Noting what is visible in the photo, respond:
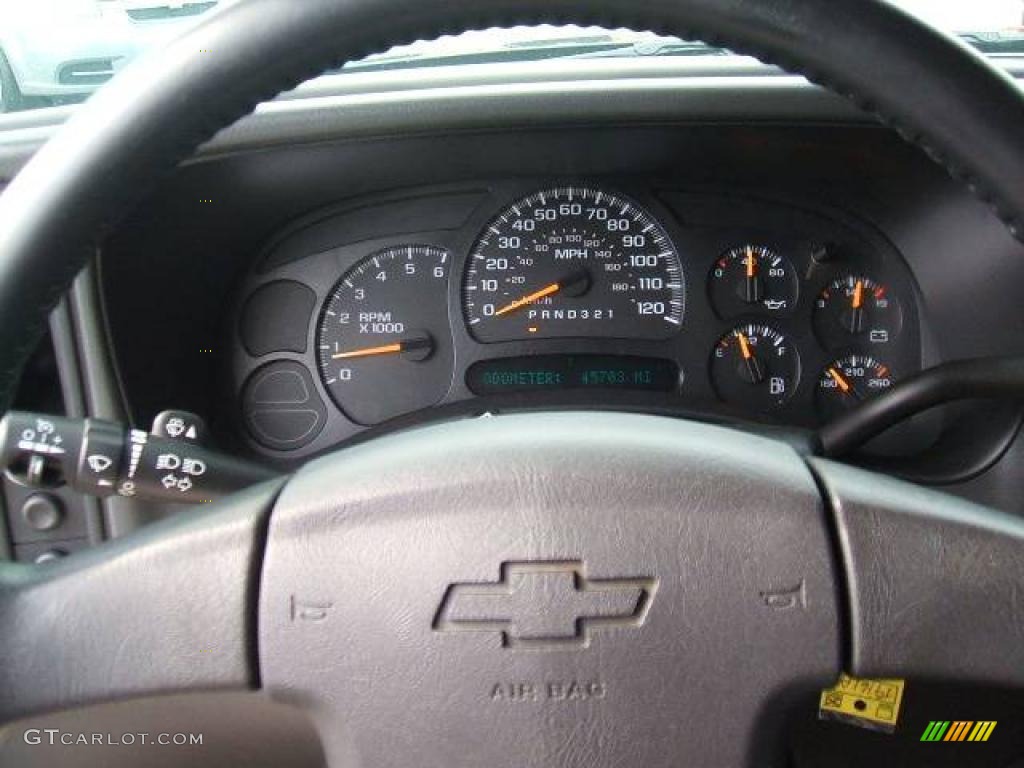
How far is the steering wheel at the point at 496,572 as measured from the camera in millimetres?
872

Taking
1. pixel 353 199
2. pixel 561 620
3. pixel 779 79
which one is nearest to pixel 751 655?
pixel 561 620

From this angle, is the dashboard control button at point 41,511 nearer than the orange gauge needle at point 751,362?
Yes

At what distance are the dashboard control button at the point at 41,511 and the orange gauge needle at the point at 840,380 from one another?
4.78 ft

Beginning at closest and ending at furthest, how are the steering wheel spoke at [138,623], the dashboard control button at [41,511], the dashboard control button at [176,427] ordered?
the steering wheel spoke at [138,623] < the dashboard control button at [176,427] < the dashboard control button at [41,511]

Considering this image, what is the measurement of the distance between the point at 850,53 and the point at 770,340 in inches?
59.6

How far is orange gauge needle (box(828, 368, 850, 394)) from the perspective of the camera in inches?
90.7

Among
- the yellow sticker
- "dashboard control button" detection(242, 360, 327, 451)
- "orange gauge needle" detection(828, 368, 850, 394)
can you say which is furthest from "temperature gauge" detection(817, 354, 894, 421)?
the yellow sticker

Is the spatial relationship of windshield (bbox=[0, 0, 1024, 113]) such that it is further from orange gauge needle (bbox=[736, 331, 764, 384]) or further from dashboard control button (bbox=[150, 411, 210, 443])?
dashboard control button (bbox=[150, 411, 210, 443])

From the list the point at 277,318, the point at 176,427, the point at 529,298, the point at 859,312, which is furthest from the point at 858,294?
the point at 176,427

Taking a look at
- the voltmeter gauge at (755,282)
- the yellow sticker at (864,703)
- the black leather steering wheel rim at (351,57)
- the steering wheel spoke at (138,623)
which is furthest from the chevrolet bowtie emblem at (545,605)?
the voltmeter gauge at (755,282)

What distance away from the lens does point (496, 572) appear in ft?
3.08

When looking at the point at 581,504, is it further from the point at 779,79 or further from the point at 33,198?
the point at 779,79

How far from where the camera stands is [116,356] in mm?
1979

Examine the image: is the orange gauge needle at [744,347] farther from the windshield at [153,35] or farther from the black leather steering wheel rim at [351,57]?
the black leather steering wheel rim at [351,57]
